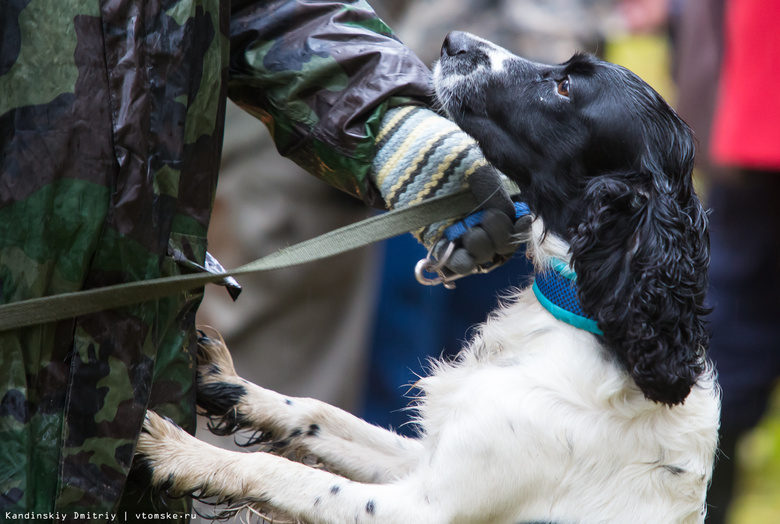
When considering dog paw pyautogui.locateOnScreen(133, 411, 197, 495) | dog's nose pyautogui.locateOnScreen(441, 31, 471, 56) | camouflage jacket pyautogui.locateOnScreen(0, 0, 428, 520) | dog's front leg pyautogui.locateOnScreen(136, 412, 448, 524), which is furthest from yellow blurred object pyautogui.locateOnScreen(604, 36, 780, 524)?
dog paw pyautogui.locateOnScreen(133, 411, 197, 495)

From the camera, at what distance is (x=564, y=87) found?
2.57 m

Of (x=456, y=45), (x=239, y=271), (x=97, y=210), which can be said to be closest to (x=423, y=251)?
(x=456, y=45)

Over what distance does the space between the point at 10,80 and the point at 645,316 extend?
1.63 m

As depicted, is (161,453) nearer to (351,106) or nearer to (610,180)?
(351,106)

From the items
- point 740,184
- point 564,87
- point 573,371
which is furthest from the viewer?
point 740,184

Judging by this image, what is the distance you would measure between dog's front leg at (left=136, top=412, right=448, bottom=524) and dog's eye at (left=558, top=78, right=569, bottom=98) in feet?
4.19

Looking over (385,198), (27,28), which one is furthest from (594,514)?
(27,28)

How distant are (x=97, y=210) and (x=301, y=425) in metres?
1.20

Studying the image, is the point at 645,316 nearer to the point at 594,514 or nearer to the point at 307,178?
the point at 594,514

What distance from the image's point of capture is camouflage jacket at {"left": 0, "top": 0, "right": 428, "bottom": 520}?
173 centimetres

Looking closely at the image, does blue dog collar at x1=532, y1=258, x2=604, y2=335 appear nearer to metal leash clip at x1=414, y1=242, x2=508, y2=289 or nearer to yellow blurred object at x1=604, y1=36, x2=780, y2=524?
metal leash clip at x1=414, y1=242, x2=508, y2=289

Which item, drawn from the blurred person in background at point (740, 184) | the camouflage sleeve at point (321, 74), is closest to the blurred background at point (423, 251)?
the blurred person in background at point (740, 184)

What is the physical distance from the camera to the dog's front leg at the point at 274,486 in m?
2.27

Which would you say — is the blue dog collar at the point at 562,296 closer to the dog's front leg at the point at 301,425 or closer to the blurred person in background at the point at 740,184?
the dog's front leg at the point at 301,425
